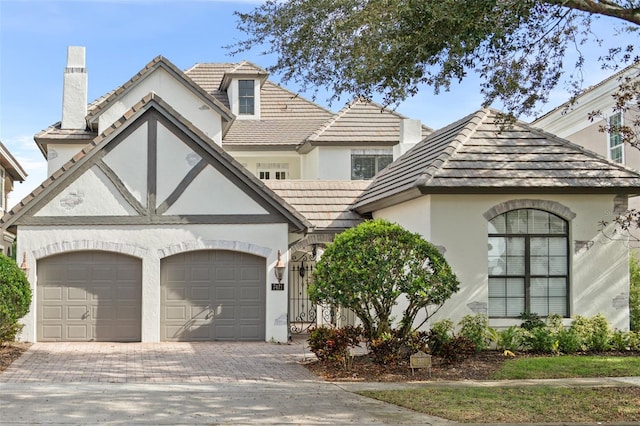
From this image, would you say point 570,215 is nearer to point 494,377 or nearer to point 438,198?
point 438,198

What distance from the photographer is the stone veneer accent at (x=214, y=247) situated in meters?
20.0

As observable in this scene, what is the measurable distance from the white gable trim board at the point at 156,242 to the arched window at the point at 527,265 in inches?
214

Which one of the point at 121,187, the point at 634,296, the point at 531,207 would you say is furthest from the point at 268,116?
the point at 634,296

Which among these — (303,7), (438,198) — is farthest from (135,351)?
(303,7)

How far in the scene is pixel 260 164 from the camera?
103 feet

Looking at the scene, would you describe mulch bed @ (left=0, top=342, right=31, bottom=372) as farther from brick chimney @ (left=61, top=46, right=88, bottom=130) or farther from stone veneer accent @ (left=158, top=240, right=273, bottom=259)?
brick chimney @ (left=61, top=46, right=88, bottom=130)

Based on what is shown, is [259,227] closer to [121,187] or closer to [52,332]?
[121,187]

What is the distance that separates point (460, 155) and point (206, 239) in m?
6.61

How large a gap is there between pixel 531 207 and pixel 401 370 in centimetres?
505

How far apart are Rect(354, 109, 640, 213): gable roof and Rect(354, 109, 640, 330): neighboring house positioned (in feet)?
0.10

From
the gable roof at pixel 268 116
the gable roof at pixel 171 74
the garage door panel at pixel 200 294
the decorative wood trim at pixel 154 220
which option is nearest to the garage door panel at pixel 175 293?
the garage door panel at pixel 200 294

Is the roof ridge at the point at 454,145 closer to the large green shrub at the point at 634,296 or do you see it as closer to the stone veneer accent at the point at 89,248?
the large green shrub at the point at 634,296

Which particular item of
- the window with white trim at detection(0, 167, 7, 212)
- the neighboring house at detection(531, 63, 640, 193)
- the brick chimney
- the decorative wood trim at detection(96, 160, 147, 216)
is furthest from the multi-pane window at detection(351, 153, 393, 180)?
the window with white trim at detection(0, 167, 7, 212)

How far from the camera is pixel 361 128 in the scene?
99.2ft
